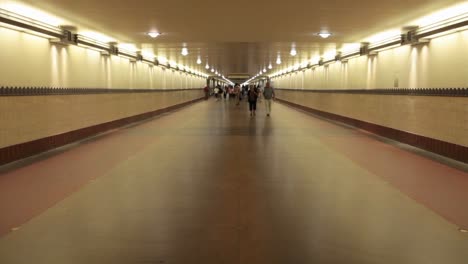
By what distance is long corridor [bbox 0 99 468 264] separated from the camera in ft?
14.6

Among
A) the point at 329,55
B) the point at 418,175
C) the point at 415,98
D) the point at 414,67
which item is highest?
the point at 329,55

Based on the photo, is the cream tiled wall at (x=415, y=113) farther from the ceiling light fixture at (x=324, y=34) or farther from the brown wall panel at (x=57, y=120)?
the brown wall panel at (x=57, y=120)

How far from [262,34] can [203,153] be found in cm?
670

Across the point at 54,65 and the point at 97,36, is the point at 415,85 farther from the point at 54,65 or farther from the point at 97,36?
the point at 54,65

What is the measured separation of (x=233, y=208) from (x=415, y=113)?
Result: 8.01 meters

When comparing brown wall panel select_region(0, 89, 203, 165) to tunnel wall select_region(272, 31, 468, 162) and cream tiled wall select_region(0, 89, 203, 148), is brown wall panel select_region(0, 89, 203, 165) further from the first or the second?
tunnel wall select_region(272, 31, 468, 162)

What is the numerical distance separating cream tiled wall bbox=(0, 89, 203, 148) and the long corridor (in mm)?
737

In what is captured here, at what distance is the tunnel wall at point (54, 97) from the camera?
9.91 metres

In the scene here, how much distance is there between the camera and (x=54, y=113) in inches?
470

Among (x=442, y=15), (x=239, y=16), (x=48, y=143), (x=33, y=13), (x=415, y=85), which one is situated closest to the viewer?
(x=48, y=143)

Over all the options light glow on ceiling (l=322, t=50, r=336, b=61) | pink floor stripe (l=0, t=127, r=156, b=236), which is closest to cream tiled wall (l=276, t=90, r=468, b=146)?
light glow on ceiling (l=322, t=50, r=336, b=61)

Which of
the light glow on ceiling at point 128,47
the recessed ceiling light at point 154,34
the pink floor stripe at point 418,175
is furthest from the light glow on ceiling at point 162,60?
the pink floor stripe at point 418,175

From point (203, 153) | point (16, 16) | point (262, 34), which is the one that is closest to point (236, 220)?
point (203, 153)

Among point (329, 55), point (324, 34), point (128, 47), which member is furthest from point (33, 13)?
point (329, 55)
